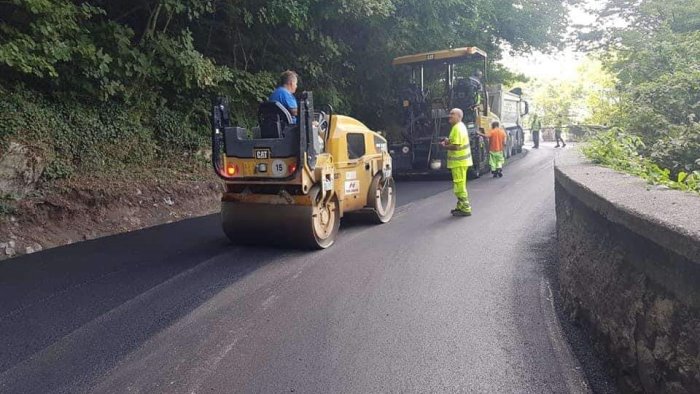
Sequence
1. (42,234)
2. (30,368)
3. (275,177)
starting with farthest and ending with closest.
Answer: (42,234)
(275,177)
(30,368)

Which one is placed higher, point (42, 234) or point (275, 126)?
point (275, 126)

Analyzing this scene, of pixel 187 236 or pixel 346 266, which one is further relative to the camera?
pixel 187 236

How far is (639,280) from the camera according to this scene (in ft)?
9.33

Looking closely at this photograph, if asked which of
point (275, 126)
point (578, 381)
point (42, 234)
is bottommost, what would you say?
point (578, 381)

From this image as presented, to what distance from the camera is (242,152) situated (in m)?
6.48

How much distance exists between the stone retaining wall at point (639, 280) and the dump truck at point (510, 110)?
50.5 feet

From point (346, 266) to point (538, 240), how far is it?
8.31ft

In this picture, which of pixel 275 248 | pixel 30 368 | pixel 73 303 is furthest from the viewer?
pixel 275 248

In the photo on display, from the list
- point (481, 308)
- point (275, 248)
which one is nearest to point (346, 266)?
point (275, 248)

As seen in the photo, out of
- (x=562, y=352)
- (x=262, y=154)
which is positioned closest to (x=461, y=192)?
(x=262, y=154)

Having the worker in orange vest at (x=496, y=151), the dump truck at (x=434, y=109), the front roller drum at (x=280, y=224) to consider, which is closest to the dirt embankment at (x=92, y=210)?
the front roller drum at (x=280, y=224)

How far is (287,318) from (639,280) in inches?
99.4

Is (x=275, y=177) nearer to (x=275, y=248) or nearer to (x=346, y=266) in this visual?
(x=275, y=248)

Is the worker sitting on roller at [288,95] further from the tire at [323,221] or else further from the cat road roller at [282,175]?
the tire at [323,221]
